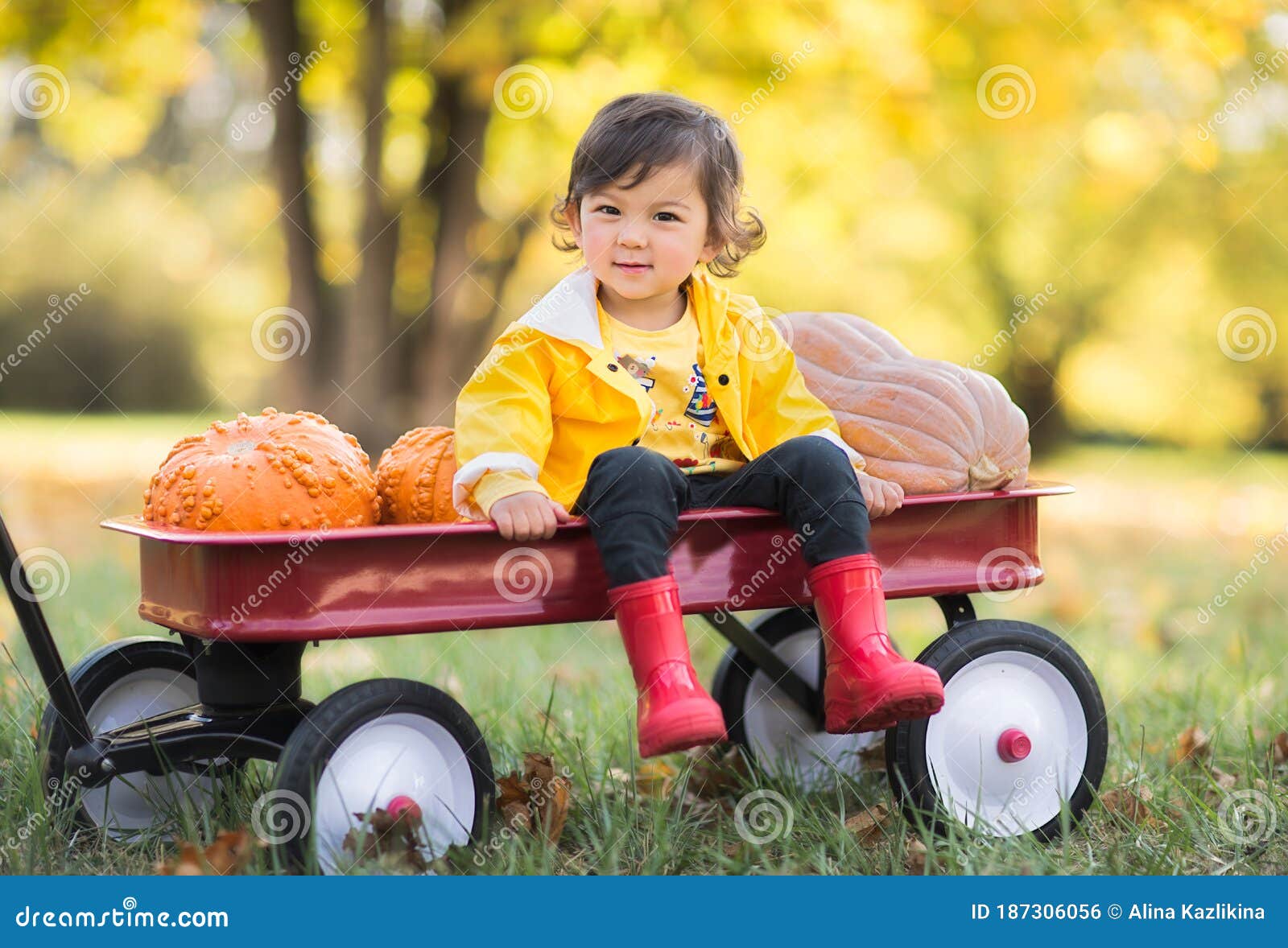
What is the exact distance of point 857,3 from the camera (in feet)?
18.5

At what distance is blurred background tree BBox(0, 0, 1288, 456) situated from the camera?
604 centimetres

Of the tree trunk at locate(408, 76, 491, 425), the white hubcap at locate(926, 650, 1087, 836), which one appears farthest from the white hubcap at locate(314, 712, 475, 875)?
the tree trunk at locate(408, 76, 491, 425)

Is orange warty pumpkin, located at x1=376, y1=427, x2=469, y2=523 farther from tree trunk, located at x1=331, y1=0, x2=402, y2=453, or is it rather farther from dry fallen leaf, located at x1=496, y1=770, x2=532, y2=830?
tree trunk, located at x1=331, y1=0, x2=402, y2=453

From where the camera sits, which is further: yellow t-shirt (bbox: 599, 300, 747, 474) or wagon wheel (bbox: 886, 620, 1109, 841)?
yellow t-shirt (bbox: 599, 300, 747, 474)

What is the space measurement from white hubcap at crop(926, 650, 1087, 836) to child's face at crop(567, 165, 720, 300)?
38.2 inches

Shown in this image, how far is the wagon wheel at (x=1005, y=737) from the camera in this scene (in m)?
2.51

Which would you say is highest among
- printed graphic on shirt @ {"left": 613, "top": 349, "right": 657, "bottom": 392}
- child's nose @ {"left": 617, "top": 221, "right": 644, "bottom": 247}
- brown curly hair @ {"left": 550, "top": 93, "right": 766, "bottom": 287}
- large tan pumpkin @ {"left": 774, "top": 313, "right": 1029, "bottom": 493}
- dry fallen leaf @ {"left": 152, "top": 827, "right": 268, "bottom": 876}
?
brown curly hair @ {"left": 550, "top": 93, "right": 766, "bottom": 287}

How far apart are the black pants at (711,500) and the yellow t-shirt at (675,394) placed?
0.38ft

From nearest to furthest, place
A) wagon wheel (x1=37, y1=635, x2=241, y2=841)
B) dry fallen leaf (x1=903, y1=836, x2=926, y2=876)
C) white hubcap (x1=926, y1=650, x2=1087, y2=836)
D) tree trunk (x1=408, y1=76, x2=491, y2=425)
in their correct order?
dry fallen leaf (x1=903, y1=836, x2=926, y2=876)
wagon wheel (x1=37, y1=635, x2=241, y2=841)
white hubcap (x1=926, y1=650, x2=1087, y2=836)
tree trunk (x1=408, y1=76, x2=491, y2=425)

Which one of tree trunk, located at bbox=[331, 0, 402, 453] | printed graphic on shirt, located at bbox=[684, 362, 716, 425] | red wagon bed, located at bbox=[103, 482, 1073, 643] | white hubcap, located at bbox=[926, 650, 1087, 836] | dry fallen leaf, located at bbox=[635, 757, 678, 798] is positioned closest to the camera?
red wagon bed, located at bbox=[103, 482, 1073, 643]

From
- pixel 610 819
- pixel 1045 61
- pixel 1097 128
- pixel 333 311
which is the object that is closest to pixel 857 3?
pixel 1045 61

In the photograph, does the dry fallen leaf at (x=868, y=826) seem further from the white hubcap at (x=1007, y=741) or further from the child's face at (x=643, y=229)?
the child's face at (x=643, y=229)

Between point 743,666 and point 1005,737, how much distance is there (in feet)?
2.42

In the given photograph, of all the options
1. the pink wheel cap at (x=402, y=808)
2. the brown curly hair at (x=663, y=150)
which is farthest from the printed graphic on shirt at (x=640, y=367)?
the pink wheel cap at (x=402, y=808)
